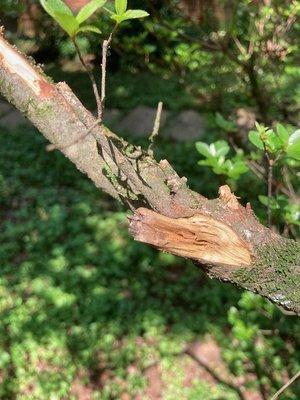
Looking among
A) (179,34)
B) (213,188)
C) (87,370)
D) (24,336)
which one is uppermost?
(179,34)

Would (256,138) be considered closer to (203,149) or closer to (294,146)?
(294,146)

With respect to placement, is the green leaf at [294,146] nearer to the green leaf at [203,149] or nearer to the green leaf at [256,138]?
the green leaf at [256,138]

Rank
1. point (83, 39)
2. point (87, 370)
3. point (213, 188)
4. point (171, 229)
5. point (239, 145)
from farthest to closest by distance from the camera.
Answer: point (83, 39) < point (213, 188) < point (239, 145) < point (87, 370) < point (171, 229)

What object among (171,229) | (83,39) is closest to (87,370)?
(171,229)

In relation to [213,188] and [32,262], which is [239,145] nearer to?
[213,188]

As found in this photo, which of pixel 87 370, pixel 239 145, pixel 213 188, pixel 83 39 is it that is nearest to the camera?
pixel 87 370

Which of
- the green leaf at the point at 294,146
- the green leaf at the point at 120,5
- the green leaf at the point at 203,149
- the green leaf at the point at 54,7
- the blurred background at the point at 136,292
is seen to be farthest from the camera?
the blurred background at the point at 136,292

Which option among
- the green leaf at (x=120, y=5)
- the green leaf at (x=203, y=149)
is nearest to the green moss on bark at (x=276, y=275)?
the green leaf at (x=203, y=149)
